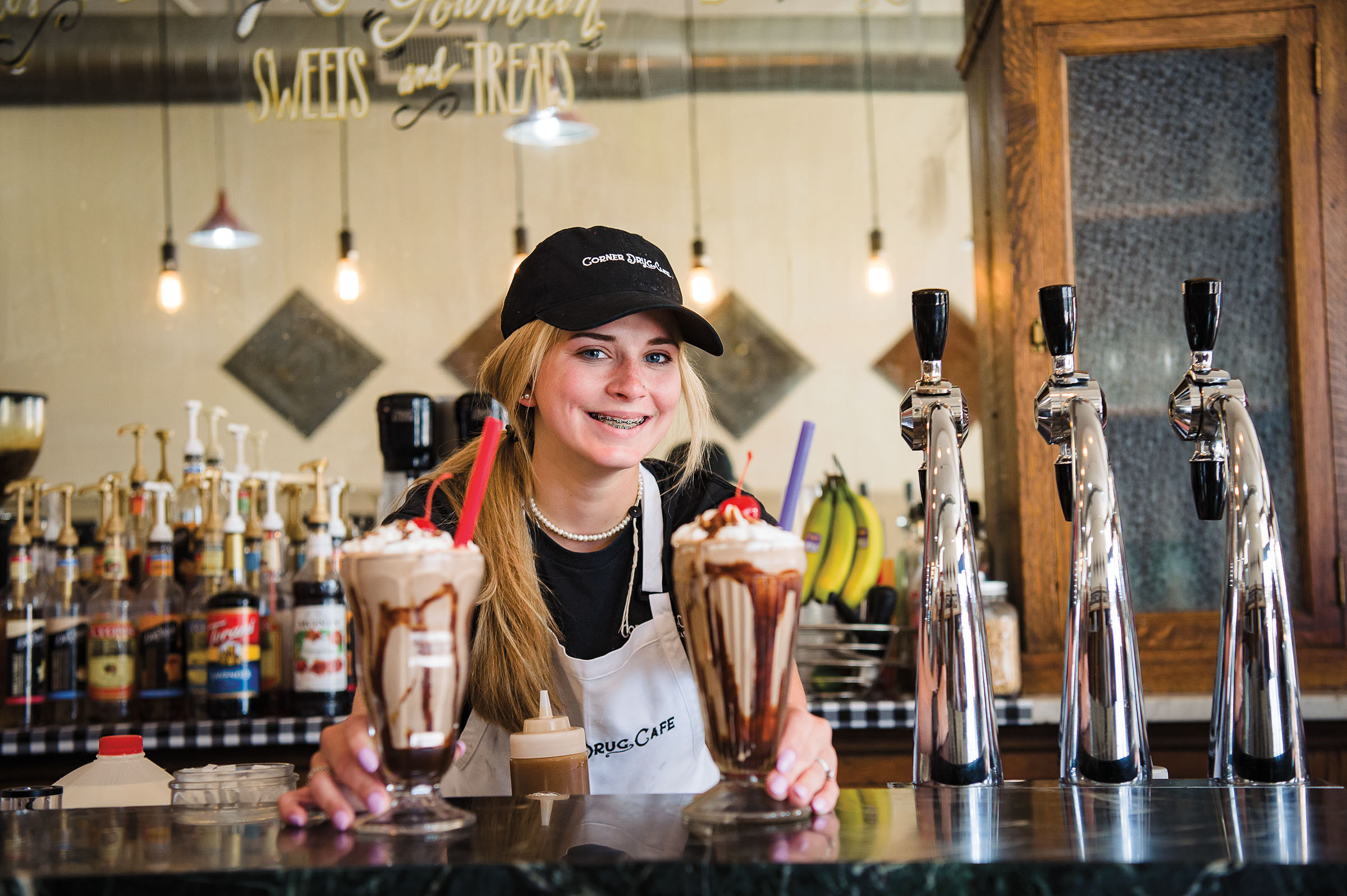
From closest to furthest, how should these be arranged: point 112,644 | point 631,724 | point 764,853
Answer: point 764,853, point 631,724, point 112,644

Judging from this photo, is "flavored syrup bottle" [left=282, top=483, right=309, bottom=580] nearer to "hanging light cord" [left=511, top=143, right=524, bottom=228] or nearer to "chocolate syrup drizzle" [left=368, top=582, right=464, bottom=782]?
"hanging light cord" [left=511, top=143, right=524, bottom=228]

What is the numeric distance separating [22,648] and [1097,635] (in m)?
2.03

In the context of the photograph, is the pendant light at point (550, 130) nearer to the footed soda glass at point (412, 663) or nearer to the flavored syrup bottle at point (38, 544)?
the flavored syrup bottle at point (38, 544)

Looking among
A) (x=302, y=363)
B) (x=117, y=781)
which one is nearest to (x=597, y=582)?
(x=117, y=781)

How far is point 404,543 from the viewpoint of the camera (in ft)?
2.52

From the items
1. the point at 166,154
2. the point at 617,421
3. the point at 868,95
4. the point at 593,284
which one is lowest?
the point at 617,421

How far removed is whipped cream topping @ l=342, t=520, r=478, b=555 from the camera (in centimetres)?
76

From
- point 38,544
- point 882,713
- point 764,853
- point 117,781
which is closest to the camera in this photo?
point 764,853

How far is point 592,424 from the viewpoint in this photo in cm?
139

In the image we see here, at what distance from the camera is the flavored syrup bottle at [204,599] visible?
216 centimetres

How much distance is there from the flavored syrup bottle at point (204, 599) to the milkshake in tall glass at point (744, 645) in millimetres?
1578

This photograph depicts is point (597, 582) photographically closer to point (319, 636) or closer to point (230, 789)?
point (230, 789)

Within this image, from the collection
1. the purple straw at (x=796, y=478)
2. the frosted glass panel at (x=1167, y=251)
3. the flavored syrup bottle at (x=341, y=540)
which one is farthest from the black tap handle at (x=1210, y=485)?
the flavored syrup bottle at (x=341, y=540)

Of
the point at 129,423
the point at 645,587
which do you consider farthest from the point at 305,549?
the point at 129,423
